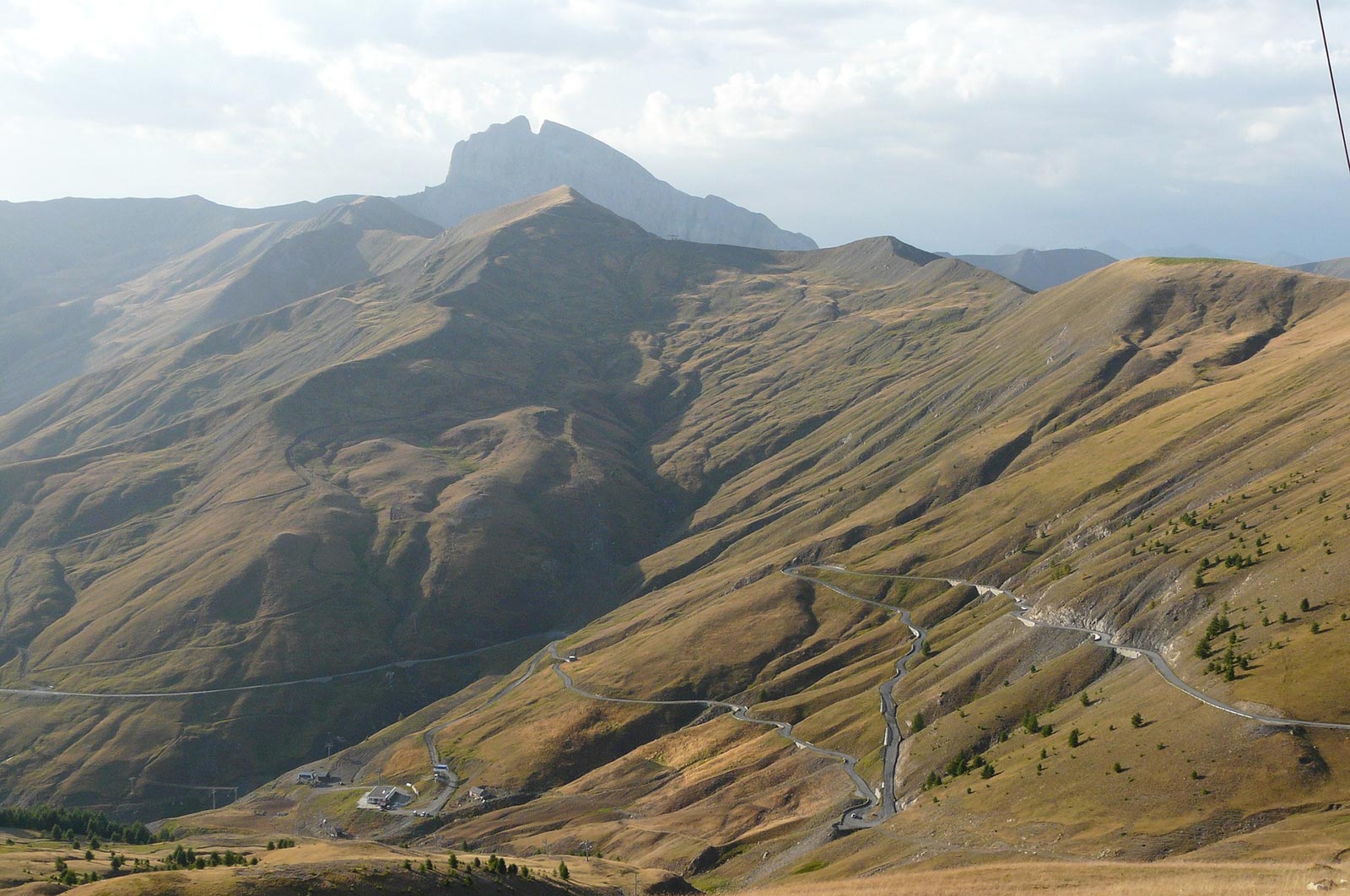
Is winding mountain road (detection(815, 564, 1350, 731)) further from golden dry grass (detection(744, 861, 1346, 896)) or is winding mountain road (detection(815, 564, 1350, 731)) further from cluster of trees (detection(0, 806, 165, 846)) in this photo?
cluster of trees (detection(0, 806, 165, 846))

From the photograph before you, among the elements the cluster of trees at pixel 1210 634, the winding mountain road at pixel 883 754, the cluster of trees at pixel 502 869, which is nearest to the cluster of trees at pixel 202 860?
the cluster of trees at pixel 502 869

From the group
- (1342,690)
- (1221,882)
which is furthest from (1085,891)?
(1342,690)

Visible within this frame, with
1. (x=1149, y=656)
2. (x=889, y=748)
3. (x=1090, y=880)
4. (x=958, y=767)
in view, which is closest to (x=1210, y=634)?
(x=1149, y=656)

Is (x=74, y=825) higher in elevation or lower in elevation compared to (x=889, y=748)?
higher

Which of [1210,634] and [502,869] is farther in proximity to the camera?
[1210,634]

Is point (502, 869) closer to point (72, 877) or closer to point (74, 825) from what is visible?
point (72, 877)

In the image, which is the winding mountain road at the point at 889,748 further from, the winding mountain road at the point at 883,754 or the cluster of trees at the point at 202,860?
the cluster of trees at the point at 202,860

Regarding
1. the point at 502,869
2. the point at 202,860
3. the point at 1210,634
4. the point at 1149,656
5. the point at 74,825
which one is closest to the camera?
the point at 502,869

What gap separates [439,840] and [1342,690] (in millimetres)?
134313

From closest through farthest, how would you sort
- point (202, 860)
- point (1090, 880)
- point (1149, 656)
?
point (1090, 880) → point (202, 860) → point (1149, 656)

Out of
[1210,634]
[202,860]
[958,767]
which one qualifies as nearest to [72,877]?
[202,860]

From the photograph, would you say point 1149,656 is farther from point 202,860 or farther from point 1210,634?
point 202,860

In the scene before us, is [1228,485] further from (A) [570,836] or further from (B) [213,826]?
(B) [213,826]

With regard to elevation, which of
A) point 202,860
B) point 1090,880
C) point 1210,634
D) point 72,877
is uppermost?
point 72,877
